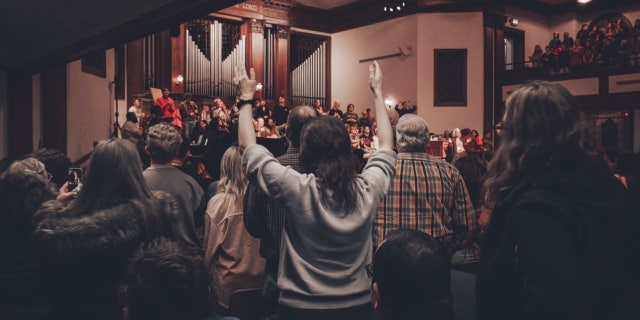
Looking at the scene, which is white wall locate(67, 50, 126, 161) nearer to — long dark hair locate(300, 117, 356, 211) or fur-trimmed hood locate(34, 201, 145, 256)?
fur-trimmed hood locate(34, 201, 145, 256)

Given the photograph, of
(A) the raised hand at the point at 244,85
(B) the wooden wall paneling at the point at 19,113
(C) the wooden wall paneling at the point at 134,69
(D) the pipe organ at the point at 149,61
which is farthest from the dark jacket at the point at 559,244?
(D) the pipe organ at the point at 149,61

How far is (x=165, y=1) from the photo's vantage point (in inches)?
151

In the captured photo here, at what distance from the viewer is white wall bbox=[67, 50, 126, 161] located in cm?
846

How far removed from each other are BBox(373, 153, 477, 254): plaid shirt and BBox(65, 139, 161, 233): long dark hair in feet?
4.13

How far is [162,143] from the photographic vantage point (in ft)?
8.54

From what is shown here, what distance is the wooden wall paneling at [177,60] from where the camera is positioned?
43.8 ft

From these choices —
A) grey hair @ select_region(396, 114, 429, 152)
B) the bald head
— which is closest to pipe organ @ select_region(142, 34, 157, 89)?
grey hair @ select_region(396, 114, 429, 152)

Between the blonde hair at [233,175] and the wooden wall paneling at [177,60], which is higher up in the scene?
the wooden wall paneling at [177,60]

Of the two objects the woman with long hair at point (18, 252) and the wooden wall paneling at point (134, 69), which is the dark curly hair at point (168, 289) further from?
the wooden wall paneling at point (134, 69)

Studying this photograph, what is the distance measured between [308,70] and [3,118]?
1115 centimetres

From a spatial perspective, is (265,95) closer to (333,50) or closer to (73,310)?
(333,50)

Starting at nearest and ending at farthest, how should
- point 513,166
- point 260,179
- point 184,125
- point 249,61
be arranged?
point 513,166 < point 260,179 < point 184,125 < point 249,61

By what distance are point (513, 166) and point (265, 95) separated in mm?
14184

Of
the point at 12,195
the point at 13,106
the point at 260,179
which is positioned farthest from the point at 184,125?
the point at 260,179
